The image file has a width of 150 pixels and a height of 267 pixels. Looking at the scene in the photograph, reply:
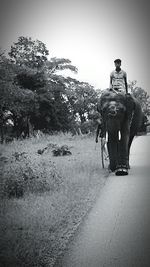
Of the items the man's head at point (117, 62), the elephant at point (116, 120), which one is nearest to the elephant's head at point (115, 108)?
the elephant at point (116, 120)

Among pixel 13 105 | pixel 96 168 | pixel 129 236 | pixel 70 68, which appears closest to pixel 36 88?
pixel 70 68

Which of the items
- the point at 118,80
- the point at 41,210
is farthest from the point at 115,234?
the point at 118,80

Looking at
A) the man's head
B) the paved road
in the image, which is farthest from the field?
the man's head

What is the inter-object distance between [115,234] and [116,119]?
584 centimetres

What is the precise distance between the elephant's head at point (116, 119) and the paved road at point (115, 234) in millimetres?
2750

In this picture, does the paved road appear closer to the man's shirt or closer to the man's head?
the man's shirt

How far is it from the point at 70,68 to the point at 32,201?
122 ft

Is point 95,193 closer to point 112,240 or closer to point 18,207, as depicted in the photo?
point 18,207

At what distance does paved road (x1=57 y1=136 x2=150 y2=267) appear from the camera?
4.23 metres

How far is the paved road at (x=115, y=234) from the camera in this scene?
166 inches

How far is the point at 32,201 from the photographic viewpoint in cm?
728

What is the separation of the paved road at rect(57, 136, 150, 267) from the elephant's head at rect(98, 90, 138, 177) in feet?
9.02

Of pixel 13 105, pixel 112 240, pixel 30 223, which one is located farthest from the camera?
pixel 13 105

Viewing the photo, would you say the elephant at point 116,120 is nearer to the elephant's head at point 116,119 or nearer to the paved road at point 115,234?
the elephant's head at point 116,119
